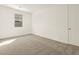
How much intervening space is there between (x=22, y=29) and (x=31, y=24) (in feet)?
0.79

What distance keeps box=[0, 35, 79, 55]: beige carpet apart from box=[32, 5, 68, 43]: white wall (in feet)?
0.49

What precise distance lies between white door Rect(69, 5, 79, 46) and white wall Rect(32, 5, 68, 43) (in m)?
0.11

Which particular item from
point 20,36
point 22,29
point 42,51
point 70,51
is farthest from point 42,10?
point 70,51

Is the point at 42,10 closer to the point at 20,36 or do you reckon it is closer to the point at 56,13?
the point at 56,13

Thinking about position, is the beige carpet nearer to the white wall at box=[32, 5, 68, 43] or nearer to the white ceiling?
the white wall at box=[32, 5, 68, 43]

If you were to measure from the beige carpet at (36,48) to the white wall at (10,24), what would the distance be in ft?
0.65

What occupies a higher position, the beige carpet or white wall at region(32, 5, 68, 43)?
white wall at region(32, 5, 68, 43)

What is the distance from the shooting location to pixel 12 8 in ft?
5.94

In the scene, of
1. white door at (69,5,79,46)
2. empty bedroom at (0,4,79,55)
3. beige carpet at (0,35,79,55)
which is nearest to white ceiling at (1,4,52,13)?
empty bedroom at (0,4,79,55)

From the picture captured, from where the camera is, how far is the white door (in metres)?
1.77

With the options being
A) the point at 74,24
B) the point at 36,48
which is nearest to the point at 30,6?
the point at 36,48

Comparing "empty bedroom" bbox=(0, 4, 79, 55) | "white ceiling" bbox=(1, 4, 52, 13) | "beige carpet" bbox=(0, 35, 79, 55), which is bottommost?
"beige carpet" bbox=(0, 35, 79, 55)

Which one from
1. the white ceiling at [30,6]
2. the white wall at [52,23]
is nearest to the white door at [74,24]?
the white wall at [52,23]
